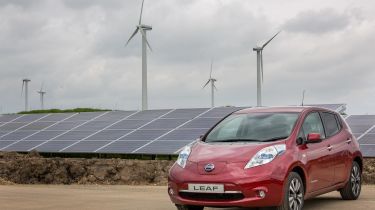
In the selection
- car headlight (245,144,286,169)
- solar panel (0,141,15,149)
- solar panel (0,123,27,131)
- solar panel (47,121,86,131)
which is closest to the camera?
car headlight (245,144,286,169)

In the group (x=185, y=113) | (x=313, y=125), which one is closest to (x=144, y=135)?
(x=185, y=113)

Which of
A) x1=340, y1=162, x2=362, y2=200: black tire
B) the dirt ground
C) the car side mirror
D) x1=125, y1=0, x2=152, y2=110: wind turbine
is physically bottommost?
the dirt ground

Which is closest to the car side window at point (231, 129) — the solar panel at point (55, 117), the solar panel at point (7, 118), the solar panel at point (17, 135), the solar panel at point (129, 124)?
the solar panel at point (129, 124)

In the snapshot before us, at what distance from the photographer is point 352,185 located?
1114cm

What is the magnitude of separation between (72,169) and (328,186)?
11.7 meters

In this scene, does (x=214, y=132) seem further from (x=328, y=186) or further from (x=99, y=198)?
(x=99, y=198)

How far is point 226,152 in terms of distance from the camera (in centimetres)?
867

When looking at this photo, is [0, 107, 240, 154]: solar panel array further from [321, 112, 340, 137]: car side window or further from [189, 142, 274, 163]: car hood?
[189, 142, 274, 163]: car hood

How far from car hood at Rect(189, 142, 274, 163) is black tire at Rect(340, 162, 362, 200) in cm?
293

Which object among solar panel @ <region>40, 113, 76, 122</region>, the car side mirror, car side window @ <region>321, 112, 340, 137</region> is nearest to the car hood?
the car side mirror

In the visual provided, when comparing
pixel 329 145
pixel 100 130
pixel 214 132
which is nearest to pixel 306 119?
pixel 329 145

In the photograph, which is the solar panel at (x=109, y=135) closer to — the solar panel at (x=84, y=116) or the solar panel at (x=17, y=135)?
the solar panel at (x=84, y=116)

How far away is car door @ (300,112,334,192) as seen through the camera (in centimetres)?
930

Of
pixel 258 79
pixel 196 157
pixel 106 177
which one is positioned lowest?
pixel 106 177
